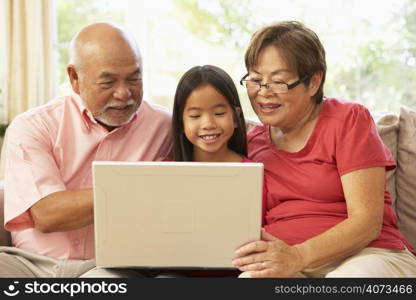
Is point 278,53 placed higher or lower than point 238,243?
higher

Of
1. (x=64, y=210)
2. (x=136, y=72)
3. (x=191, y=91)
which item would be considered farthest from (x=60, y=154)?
(x=191, y=91)

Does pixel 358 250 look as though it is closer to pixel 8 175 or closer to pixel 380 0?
pixel 8 175

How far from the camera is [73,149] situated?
212 centimetres

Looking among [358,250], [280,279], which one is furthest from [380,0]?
[280,279]

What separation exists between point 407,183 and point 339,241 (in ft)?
2.26

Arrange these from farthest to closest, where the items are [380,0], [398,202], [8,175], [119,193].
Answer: [380,0], [398,202], [8,175], [119,193]

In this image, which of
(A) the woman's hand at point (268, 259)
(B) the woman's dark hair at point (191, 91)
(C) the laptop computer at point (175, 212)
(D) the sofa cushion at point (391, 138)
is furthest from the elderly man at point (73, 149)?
(D) the sofa cushion at point (391, 138)

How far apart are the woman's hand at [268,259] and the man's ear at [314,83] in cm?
52

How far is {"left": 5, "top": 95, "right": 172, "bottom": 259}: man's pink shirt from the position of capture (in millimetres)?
2010

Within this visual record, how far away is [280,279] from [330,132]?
20.5 inches

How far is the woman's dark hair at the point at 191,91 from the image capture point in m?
2.02

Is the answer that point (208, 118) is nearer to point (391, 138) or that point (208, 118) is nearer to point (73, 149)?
point (73, 149)

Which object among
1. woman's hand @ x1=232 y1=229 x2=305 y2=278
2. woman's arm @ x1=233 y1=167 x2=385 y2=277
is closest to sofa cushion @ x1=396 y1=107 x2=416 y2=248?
woman's arm @ x1=233 y1=167 x2=385 y2=277

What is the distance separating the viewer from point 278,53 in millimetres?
1960
